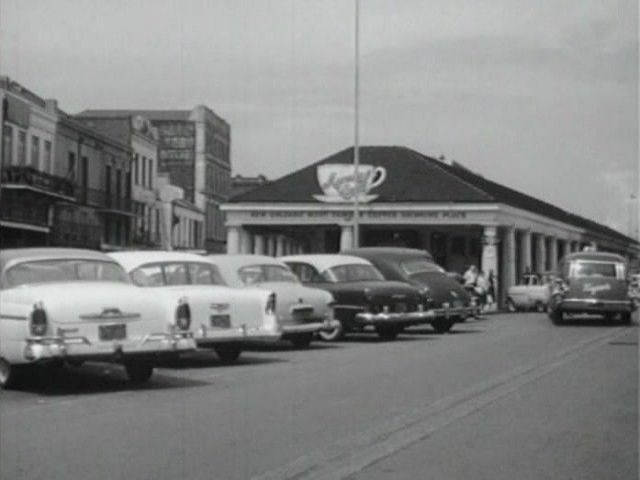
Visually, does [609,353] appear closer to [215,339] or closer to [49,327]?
[215,339]

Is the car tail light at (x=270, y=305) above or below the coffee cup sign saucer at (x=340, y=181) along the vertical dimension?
below

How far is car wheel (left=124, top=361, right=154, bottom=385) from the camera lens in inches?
541

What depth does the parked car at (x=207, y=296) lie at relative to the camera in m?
15.6

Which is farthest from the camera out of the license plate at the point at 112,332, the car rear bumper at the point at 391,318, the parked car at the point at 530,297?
the parked car at the point at 530,297

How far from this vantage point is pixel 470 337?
23562 millimetres

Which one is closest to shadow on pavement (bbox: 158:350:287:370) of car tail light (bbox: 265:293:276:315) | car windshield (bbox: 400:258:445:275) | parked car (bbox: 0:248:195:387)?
car tail light (bbox: 265:293:276:315)

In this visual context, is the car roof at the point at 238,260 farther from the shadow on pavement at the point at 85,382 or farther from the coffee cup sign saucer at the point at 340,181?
the coffee cup sign saucer at the point at 340,181

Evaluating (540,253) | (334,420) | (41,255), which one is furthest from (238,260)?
(540,253)

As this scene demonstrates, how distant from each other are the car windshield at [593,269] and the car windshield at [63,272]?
58.5 feet

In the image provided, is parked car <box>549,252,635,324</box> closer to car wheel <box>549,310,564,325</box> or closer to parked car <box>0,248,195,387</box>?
car wheel <box>549,310,564,325</box>

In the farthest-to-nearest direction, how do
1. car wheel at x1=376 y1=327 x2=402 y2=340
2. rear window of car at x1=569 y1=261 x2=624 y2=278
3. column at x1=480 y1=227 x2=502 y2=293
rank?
column at x1=480 y1=227 x2=502 y2=293 → rear window of car at x1=569 y1=261 x2=624 y2=278 → car wheel at x1=376 y1=327 x2=402 y2=340

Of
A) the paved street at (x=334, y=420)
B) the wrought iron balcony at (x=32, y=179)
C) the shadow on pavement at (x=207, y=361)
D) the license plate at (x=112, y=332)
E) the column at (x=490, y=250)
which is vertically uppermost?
the wrought iron balcony at (x=32, y=179)

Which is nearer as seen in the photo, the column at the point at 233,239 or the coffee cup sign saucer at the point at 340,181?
the coffee cup sign saucer at the point at 340,181

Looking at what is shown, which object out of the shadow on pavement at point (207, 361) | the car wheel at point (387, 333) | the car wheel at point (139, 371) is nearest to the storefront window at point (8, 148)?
the car wheel at point (387, 333)
